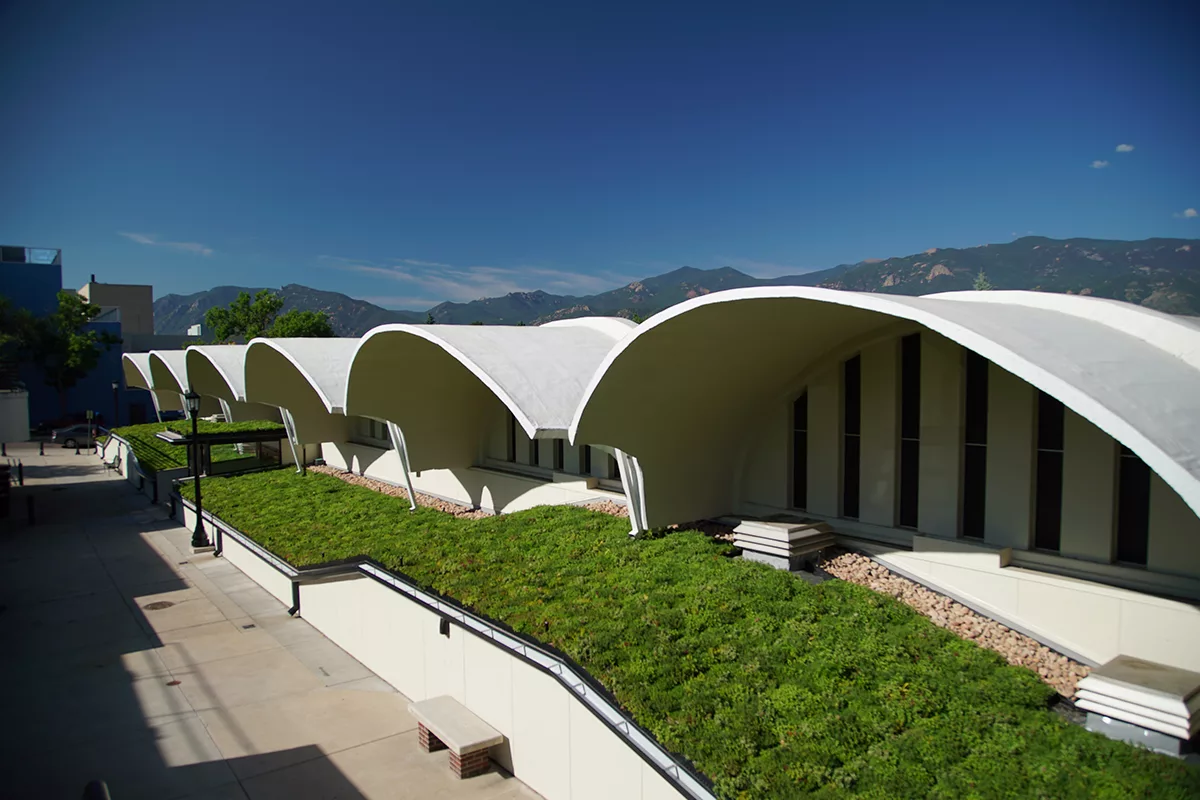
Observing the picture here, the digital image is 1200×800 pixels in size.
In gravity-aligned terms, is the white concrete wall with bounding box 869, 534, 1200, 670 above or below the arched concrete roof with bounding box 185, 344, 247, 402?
below

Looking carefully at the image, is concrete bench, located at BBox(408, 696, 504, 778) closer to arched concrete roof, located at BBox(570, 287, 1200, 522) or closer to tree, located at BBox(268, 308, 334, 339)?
arched concrete roof, located at BBox(570, 287, 1200, 522)

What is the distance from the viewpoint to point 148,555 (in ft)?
70.7

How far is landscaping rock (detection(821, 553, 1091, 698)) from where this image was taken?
28.6 feet

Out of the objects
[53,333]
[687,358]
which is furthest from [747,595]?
[53,333]

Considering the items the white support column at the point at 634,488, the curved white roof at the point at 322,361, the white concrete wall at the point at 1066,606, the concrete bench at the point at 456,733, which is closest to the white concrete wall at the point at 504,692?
the concrete bench at the point at 456,733

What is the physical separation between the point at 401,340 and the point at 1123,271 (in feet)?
399

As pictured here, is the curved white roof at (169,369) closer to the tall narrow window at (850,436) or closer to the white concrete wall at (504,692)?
the white concrete wall at (504,692)

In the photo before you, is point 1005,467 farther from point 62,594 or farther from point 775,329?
point 62,594

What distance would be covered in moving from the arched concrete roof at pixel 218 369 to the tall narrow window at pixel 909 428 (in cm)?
→ 2453

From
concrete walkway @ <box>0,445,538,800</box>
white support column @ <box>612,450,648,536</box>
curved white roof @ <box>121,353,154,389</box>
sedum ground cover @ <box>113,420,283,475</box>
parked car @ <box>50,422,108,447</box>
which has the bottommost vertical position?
concrete walkway @ <box>0,445,538,800</box>

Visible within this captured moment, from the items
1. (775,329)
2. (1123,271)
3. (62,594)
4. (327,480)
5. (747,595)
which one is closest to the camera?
(747,595)

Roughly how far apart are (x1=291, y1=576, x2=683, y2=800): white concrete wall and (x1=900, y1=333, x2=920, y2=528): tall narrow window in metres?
6.56

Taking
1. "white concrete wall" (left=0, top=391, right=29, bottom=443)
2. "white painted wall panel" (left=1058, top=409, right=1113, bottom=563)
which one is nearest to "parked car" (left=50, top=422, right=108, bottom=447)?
"white concrete wall" (left=0, top=391, right=29, bottom=443)

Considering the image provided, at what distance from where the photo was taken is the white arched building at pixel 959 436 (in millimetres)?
7789
